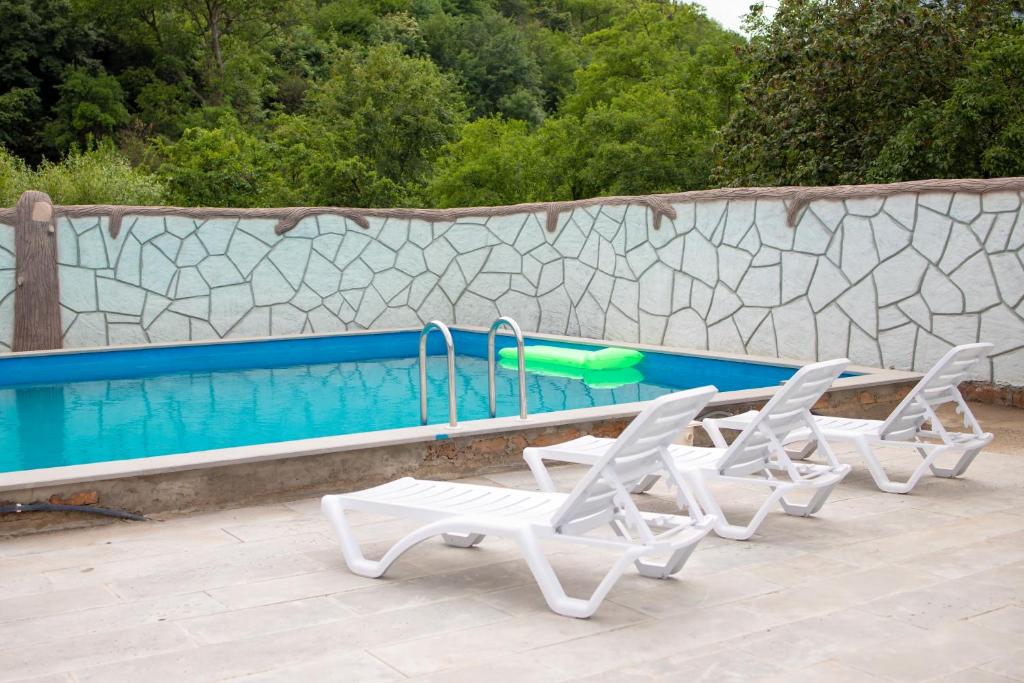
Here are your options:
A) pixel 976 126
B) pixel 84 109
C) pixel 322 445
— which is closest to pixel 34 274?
pixel 322 445

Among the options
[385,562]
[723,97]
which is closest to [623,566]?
[385,562]

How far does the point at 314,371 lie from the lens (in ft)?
42.9

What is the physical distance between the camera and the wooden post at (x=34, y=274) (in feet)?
42.2

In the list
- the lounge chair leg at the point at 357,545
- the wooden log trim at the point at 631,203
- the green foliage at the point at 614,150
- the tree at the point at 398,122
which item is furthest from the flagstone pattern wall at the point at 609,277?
the tree at the point at 398,122

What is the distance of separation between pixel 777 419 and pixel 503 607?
1.78 metres

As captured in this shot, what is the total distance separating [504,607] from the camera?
3820 mm

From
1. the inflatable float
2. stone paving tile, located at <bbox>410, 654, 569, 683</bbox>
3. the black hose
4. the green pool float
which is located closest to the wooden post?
the inflatable float

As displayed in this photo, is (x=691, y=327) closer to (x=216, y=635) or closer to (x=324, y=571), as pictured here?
(x=324, y=571)

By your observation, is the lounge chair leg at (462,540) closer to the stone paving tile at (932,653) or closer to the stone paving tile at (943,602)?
the stone paving tile at (943,602)

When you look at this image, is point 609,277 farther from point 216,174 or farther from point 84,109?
point 84,109

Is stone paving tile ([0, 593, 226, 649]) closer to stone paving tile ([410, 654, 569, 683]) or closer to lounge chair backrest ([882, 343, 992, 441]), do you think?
stone paving tile ([410, 654, 569, 683])

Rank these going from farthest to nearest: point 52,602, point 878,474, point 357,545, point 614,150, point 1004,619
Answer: point 614,150, point 878,474, point 357,545, point 52,602, point 1004,619

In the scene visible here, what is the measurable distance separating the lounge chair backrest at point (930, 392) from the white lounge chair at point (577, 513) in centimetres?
195

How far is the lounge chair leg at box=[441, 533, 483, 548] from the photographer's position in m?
4.62
